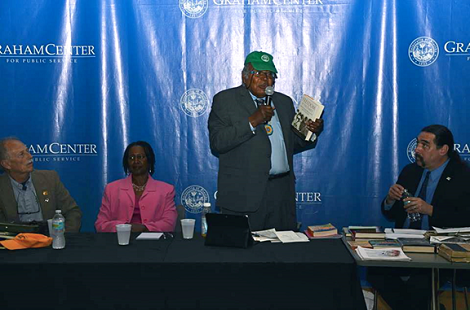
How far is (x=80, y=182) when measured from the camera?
4.32 metres

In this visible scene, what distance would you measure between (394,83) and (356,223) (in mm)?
1224

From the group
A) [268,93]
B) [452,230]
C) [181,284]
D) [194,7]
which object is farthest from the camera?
[194,7]

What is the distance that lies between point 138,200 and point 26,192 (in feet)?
2.56

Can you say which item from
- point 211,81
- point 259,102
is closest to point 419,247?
point 259,102

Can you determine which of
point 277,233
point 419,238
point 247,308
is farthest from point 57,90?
point 419,238

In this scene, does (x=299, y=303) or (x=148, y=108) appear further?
(x=148, y=108)

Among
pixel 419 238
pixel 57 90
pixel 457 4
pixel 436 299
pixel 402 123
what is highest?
pixel 457 4

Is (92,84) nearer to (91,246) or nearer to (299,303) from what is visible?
(91,246)

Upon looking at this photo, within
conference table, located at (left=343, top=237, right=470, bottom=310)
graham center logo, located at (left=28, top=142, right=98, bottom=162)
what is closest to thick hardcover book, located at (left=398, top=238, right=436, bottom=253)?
conference table, located at (left=343, top=237, right=470, bottom=310)

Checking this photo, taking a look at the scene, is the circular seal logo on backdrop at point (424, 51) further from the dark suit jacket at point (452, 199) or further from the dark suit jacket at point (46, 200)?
the dark suit jacket at point (46, 200)

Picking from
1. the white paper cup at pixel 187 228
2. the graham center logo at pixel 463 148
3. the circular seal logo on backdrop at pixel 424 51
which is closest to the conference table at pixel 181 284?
the white paper cup at pixel 187 228

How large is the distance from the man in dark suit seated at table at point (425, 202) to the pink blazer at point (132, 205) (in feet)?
4.99

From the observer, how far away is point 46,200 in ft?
11.6

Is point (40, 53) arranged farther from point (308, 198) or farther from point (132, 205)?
point (308, 198)
